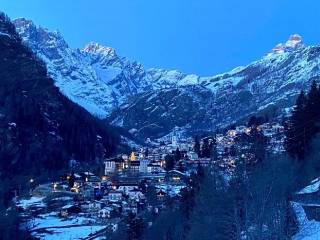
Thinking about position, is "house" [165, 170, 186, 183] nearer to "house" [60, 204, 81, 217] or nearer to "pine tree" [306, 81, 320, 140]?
"house" [60, 204, 81, 217]

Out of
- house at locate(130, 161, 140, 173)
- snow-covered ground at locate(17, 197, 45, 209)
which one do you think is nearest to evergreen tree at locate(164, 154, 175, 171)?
house at locate(130, 161, 140, 173)

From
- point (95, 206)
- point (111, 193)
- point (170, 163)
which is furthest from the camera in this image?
point (170, 163)

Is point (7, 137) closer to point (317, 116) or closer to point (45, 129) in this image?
point (45, 129)

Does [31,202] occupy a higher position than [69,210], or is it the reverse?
[31,202]

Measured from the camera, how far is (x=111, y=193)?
125m

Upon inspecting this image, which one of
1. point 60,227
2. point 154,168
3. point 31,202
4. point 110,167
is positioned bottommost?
point 60,227

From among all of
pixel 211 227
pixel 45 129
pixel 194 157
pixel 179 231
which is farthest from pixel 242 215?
pixel 45 129

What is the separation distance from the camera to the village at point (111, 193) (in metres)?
99.2

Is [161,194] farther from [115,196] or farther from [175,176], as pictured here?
[175,176]

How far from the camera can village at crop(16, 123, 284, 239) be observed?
9925 cm

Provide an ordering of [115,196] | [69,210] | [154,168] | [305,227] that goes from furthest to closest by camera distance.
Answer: [154,168]
[115,196]
[69,210]
[305,227]

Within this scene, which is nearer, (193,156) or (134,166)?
(193,156)

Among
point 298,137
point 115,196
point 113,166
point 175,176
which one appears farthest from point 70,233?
point 113,166

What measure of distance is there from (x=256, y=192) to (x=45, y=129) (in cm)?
15668
